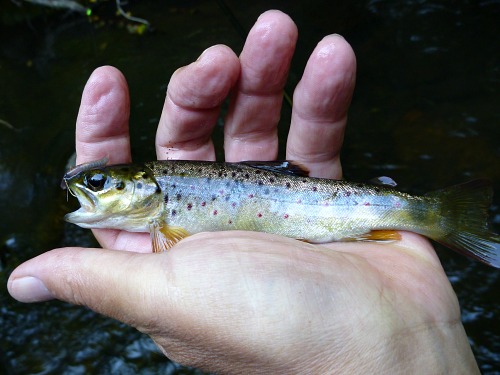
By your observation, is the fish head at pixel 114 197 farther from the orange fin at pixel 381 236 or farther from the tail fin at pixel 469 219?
the tail fin at pixel 469 219

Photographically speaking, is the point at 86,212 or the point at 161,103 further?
the point at 161,103

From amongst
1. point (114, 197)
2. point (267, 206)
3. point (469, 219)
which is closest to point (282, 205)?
point (267, 206)

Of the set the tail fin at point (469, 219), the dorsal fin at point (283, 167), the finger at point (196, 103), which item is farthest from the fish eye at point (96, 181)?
the tail fin at point (469, 219)

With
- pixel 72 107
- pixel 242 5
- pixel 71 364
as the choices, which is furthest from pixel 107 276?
pixel 242 5

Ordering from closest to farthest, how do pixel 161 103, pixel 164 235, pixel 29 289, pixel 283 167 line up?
pixel 29 289 < pixel 164 235 < pixel 283 167 < pixel 161 103

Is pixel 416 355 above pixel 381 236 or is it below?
below

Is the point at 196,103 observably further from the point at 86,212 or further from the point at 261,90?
the point at 86,212

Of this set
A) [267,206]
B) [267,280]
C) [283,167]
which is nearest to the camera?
[267,280]
